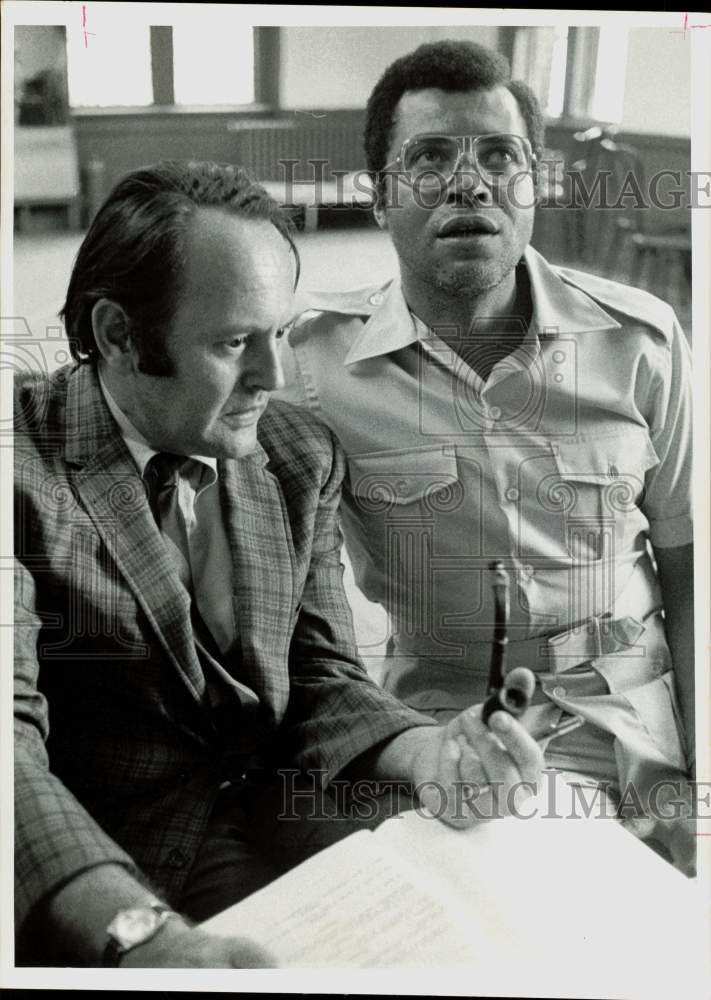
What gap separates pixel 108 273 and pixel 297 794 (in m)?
0.70

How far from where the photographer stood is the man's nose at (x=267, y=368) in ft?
4.63

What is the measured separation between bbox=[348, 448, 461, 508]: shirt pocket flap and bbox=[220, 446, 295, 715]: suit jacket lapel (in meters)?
0.11

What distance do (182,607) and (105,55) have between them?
0.71 meters

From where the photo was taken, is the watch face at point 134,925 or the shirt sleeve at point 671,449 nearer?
the watch face at point 134,925

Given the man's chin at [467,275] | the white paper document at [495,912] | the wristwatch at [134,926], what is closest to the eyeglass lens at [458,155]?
the man's chin at [467,275]

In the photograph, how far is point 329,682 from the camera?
1438mm

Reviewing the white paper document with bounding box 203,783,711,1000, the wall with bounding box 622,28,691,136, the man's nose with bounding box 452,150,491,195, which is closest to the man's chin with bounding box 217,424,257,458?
the man's nose with bounding box 452,150,491,195

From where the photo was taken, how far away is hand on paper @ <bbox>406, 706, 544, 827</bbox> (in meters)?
1.43

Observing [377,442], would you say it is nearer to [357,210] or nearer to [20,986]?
[357,210]

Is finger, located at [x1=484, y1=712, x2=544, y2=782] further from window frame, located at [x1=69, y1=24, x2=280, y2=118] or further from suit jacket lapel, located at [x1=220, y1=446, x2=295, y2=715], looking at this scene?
window frame, located at [x1=69, y1=24, x2=280, y2=118]

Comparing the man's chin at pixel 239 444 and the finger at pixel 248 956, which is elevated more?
the man's chin at pixel 239 444

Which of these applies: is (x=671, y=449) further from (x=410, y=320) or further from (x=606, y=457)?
(x=410, y=320)

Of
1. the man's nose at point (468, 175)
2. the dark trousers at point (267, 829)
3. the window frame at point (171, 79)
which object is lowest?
the dark trousers at point (267, 829)

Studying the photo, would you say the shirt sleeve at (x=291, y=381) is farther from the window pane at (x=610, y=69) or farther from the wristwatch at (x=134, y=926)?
the wristwatch at (x=134, y=926)
